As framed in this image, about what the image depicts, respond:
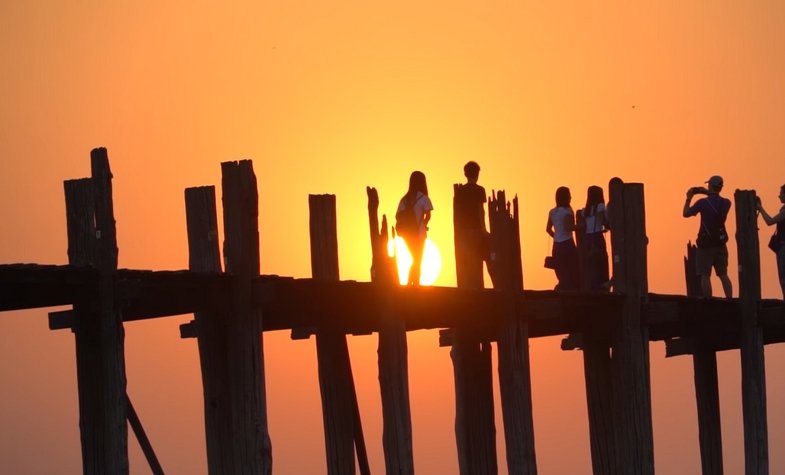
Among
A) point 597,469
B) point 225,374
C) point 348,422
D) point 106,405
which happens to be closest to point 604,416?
point 597,469

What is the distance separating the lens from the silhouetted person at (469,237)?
65.2 ft

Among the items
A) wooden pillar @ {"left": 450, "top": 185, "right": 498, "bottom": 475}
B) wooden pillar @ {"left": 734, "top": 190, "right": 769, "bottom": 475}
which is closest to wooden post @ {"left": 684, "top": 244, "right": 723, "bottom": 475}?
wooden pillar @ {"left": 734, "top": 190, "right": 769, "bottom": 475}

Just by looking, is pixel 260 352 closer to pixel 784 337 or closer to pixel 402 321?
pixel 402 321

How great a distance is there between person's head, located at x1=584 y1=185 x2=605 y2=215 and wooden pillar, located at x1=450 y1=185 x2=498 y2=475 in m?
1.69

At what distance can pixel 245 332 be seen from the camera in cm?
1745

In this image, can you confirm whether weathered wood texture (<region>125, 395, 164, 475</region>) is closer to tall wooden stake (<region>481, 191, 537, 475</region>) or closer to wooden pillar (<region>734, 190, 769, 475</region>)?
tall wooden stake (<region>481, 191, 537, 475</region>)

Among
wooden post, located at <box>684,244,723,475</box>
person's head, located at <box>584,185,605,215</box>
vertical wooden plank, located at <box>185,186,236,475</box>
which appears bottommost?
wooden post, located at <box>684,244,723,475</box>

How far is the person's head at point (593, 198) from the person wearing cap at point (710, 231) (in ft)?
3.05

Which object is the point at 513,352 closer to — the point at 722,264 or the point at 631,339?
the point at 631,339

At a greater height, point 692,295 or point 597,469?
point 692,295

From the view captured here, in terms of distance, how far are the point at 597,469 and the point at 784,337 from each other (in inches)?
180

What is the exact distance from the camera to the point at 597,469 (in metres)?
21.4

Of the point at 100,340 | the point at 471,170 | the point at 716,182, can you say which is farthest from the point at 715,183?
the point at 100,340

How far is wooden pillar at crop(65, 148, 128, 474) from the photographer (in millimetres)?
16125
